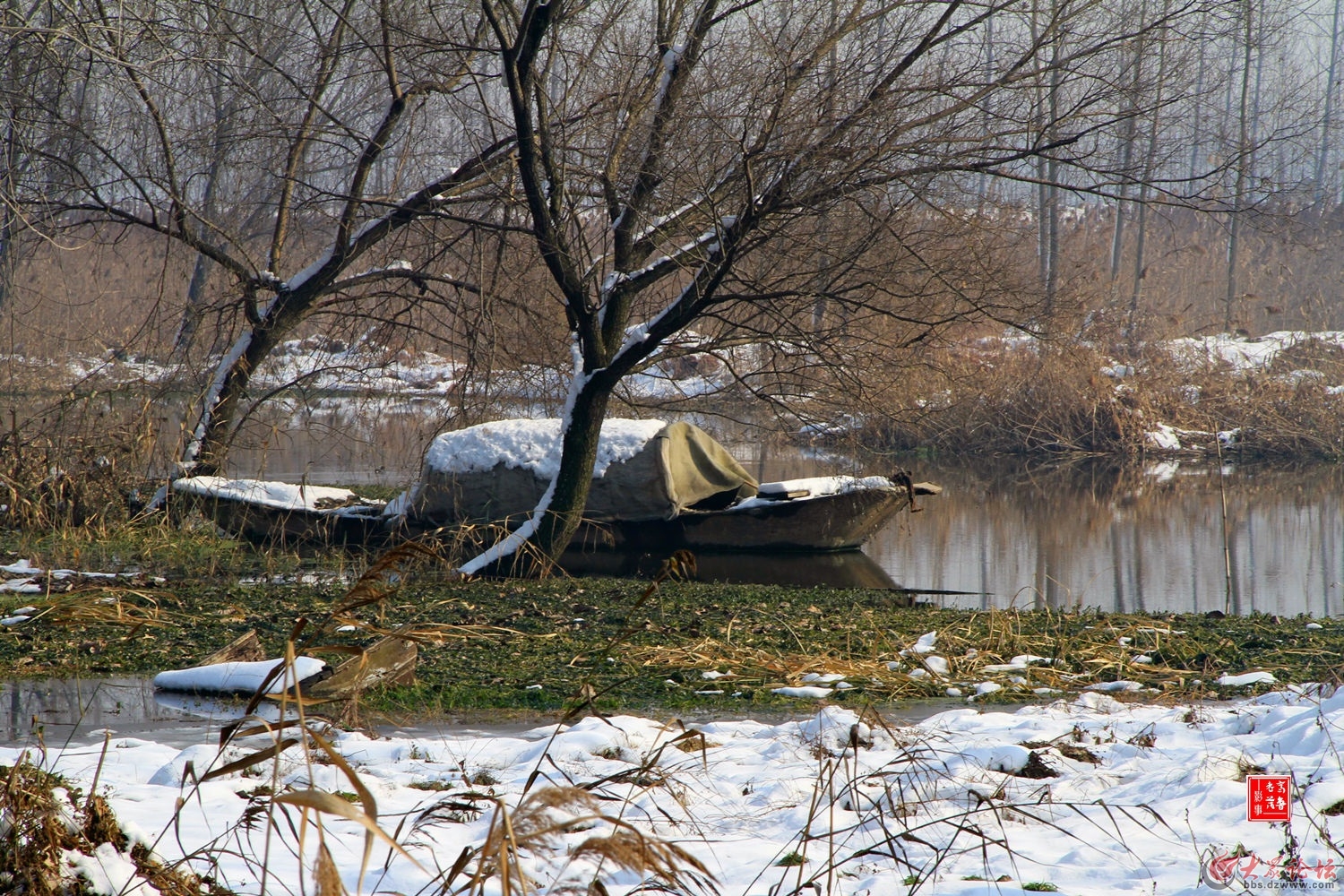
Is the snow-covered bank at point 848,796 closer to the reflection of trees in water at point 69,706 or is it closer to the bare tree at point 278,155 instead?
the reflection of trees in water at point 69,706

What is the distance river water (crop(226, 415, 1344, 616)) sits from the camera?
35.2ft

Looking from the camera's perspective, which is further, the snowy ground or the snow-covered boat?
the snow-covered boat

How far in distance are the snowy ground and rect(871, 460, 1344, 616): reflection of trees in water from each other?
394 centimetres

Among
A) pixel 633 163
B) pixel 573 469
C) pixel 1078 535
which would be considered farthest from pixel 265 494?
pixel 1078 535

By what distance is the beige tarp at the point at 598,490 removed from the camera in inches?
433

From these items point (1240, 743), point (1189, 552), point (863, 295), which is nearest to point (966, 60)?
point (863, 295)

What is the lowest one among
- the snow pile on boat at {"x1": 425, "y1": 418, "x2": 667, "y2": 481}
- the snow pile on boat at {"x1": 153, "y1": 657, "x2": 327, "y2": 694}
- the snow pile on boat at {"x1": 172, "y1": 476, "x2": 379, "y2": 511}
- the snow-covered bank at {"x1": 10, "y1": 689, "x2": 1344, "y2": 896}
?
the snow-covered bank at {"x1": 10, "y1": 689, "x2": 1344, "y2": 896}

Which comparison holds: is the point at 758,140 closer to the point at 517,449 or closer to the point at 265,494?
the point at 517,449

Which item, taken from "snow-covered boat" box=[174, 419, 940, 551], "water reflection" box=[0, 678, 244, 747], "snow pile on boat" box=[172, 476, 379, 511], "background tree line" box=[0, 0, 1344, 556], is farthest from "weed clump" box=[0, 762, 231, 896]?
"snow pile on boat" box=[172, 476, 379, 511]

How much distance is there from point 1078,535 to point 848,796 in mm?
11489

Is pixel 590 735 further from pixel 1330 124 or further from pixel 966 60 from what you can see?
pixel 1330 124

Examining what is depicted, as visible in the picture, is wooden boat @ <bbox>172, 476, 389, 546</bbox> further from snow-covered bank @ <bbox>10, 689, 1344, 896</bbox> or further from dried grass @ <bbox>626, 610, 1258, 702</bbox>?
snow-covered bank @ <bbox>10, 689, 1344, 896</bbox>

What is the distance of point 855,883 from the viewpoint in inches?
114

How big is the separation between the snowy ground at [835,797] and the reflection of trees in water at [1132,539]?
394 centimetres
